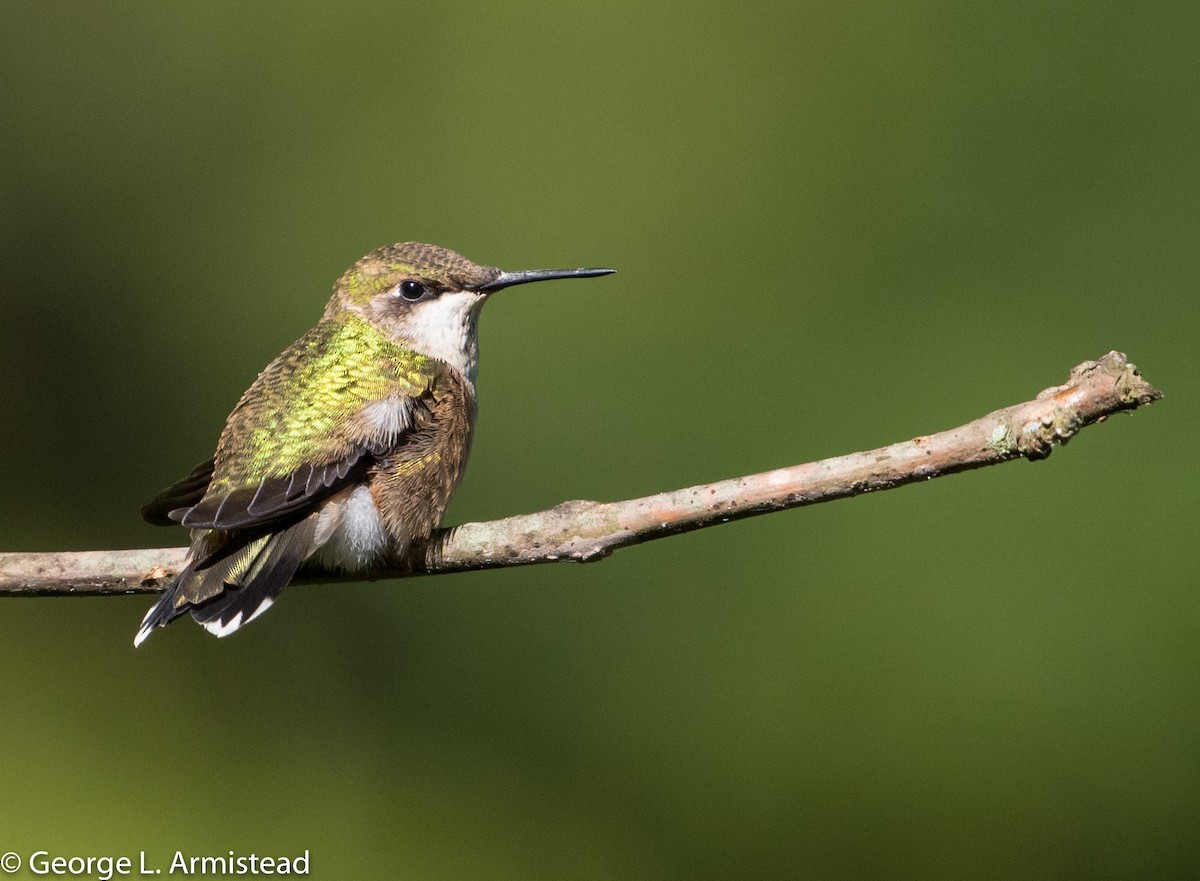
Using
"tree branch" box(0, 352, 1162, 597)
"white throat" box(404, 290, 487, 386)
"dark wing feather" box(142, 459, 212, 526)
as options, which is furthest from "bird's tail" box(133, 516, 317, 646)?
"white throat" box(404, 290, 487, 386)

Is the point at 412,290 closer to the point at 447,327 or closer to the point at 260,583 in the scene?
the point at 447,327

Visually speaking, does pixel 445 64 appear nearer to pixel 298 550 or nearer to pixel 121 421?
pixel 121 421

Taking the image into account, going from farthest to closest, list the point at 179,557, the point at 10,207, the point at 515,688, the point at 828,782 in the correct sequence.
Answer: the point at 10,207, the point at 515,688, the point at 828,782, the point at 179,557

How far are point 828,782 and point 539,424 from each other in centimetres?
180

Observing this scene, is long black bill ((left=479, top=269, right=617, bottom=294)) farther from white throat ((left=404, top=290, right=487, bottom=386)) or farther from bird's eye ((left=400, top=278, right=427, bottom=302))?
bird's eye ((left=400, top=278, right=427, bottom=302))

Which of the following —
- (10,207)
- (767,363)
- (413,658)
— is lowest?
(413,658)

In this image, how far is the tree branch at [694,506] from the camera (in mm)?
2330

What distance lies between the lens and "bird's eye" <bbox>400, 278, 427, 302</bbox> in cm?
394

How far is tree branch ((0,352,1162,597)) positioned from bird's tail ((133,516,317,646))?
0.11 m

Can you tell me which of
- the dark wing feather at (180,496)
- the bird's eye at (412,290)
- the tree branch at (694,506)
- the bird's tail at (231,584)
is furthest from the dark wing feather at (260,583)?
the bird's eye at (412,290)

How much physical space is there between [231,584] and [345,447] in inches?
19.6

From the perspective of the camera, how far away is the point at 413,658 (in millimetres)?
5301

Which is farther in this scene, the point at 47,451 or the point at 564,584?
the point at 47,451

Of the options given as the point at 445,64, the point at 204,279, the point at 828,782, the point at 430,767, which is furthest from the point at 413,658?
the point at 445,64
